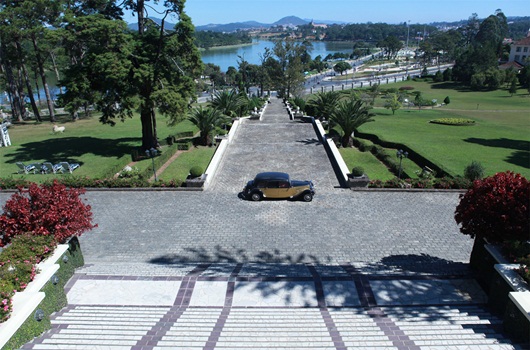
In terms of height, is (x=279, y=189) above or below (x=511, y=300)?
below

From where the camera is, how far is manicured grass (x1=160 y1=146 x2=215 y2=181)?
2173 centimetres

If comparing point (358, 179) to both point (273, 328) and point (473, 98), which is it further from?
point (473, 98)

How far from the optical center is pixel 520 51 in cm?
10531

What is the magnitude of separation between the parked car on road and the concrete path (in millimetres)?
462

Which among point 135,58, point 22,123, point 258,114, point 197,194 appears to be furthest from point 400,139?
point 22,123

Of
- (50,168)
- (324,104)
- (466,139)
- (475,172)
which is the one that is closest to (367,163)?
(475,172)

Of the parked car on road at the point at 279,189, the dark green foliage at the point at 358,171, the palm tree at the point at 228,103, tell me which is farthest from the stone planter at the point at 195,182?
the palm tree at the point at 228,103

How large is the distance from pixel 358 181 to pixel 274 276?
9791 millimetres

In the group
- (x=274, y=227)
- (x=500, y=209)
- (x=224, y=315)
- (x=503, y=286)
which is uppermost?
(x=500, y=209)

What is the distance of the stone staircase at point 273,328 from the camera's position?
661 cm

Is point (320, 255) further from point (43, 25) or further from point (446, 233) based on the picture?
point (43, 25)

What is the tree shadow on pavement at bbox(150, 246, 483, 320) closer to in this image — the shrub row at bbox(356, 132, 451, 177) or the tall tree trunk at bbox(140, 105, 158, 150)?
the shrub row at bbox(356, 132, 451, 177)

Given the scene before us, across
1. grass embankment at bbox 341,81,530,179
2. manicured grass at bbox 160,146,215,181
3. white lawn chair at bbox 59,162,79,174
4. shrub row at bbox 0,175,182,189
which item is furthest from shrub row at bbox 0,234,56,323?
grass embankment at bbox 341,81,530,179

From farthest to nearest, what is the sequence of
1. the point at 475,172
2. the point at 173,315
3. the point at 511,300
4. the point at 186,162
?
the point at 186,162 < the point at 475,172 < the point at 173,315 < the point at 511,300
